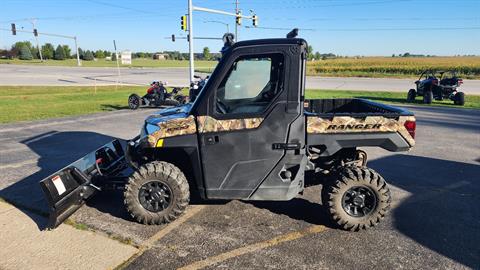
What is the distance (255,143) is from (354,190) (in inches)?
52.2

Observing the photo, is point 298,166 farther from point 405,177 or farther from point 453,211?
point 405,177

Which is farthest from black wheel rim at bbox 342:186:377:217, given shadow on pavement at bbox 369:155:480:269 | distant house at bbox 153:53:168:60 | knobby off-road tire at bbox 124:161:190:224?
distant house at bbox 153:53:168:60

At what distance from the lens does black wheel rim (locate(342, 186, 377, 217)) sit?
418 cm

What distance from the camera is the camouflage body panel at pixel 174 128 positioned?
4.04 meters

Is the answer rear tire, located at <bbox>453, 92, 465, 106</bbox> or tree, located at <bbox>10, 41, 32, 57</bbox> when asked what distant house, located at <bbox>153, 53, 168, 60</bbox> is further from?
rear tire, located at <bbox>453, 92, 465, 106</bbox>

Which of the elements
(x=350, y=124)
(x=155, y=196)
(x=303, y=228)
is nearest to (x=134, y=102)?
(x=155, y=196)

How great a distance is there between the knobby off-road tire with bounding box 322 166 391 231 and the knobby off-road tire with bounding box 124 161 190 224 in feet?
5.75

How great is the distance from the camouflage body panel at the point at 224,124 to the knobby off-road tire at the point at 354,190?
122cm

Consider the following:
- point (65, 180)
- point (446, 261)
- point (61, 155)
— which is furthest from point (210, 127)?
point (61, 155)

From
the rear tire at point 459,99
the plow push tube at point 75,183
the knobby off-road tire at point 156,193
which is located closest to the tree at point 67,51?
the rear tire at point 459,99

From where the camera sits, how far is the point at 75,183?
4375 mm

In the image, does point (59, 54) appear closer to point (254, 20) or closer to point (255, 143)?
point (254, 20)

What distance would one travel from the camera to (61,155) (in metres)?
7.45

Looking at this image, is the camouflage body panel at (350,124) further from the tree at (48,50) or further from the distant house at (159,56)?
the distant house at (159,56)
